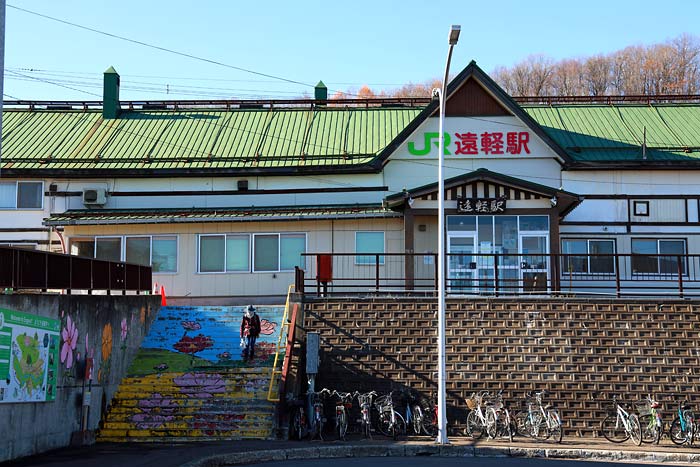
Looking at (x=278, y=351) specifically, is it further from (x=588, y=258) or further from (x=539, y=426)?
(x=588, y=258)

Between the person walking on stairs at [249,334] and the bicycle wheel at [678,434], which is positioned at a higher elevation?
the person walking on stairs at [249,334]

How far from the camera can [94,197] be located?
2994 cm

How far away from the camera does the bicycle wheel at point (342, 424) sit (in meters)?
19.1

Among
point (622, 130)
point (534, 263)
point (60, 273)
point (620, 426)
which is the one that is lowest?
point (620, 426)

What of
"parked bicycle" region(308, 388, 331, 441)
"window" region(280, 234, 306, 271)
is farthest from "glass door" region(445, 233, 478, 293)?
"parked bicycle" region(308, 388, 331, 441)

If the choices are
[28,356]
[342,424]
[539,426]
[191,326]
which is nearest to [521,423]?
[539,426]

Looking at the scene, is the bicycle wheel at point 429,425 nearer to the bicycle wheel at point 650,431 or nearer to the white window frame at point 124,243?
the bicycle wheel at point 650,431

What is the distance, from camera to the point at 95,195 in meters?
29.9

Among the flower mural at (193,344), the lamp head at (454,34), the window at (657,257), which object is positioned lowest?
the flower mural at (193,344)

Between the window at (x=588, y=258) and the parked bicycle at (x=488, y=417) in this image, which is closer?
the parked bicycle at (x=488, y=417)

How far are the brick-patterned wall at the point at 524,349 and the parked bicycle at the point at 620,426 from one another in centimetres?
37

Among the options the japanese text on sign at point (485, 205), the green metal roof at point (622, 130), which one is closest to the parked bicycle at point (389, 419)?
the japanese text on sign at point (485, 205)

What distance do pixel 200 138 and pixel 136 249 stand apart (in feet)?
18.5

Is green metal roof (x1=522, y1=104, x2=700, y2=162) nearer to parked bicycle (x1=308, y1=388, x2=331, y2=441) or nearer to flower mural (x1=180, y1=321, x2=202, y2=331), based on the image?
flower mural (x1=180, y1=321, x2=202, y2=331)
